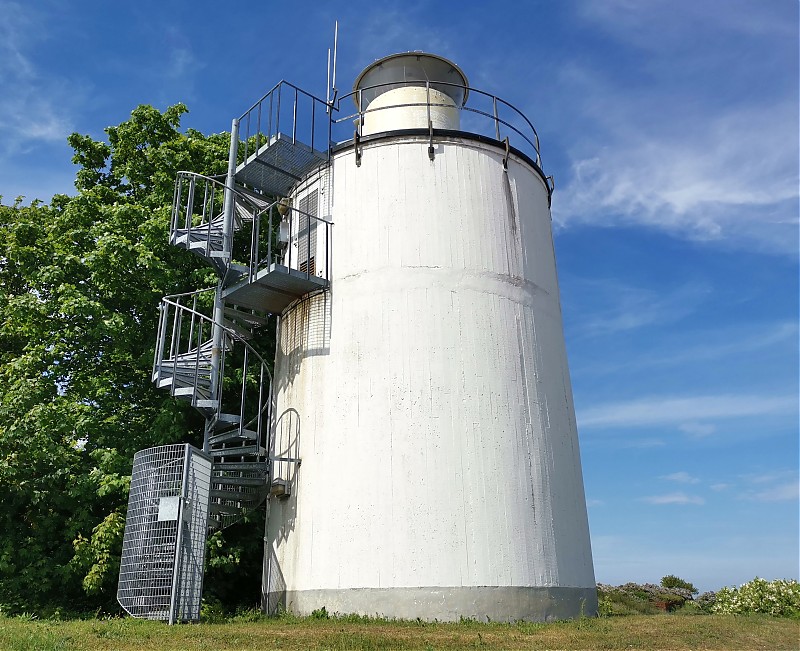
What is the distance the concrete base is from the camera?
39.5 ft

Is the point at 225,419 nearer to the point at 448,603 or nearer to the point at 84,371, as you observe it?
the point at 84,371

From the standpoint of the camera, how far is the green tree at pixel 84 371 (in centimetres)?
1495

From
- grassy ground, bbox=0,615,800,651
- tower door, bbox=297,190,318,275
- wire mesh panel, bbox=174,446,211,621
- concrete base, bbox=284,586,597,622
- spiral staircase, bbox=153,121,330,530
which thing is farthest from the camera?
tower door, bbox=297,190,318,275

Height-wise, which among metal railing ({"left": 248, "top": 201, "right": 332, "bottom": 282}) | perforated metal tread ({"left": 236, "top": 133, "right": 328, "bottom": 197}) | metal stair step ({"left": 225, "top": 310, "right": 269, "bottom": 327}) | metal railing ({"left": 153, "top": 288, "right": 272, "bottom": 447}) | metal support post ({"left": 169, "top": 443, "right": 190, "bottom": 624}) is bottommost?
metal support post ({"left": 169, "top": 443, "right": 190, "bottom": 624})

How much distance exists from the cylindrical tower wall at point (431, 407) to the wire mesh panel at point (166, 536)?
1.89m

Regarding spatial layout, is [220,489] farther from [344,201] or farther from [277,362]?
[344,201]

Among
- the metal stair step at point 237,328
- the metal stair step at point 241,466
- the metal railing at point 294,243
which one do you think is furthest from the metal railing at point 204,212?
the metal stair step at point 241,466

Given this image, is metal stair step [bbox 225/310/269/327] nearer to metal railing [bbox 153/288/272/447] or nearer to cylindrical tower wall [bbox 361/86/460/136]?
metal railing [bbox 153/288/272/447]

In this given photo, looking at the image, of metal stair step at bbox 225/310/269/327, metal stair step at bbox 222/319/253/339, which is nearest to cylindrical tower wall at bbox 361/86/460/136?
metal stair step at bbox 225/310/269/327

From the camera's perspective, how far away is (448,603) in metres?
12.0

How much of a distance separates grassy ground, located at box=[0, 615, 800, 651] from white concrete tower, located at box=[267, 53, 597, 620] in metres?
0.90

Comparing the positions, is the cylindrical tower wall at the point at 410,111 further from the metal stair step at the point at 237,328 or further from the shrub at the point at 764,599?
the shrub at the point at 764,599

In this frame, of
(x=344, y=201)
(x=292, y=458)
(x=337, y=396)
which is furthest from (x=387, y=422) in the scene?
(x=344, y=201)

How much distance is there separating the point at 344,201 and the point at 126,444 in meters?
7.18
